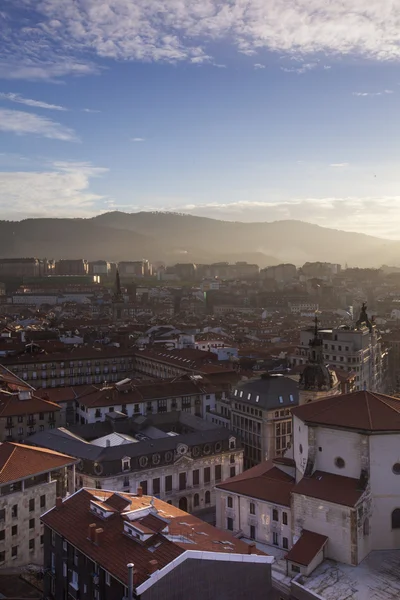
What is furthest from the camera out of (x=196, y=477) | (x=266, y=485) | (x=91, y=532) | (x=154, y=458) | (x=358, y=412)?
(x=196, y=477)

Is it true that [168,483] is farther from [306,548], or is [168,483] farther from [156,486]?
[306,548]

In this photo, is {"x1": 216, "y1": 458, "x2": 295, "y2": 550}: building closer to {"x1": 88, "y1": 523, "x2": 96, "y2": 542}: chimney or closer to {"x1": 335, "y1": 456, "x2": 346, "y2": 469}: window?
{"x1": 335, "y1": 456, "x2": 346, "y2": 469}: window

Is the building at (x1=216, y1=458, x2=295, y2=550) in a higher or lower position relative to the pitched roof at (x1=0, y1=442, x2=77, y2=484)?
lower

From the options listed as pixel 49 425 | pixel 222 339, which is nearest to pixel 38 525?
pixel 49 425

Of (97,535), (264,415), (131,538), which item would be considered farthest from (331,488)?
(264,415)

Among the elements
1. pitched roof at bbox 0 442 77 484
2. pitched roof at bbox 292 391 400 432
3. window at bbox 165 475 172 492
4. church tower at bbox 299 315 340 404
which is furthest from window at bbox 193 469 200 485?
pitched roof at bbox 292 391 400 432

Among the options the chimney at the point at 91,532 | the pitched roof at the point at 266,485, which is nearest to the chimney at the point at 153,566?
the chimney at the point at 91,532

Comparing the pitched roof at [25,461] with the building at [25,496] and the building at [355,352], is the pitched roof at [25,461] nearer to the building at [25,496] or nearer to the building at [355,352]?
the building at [25,496]
